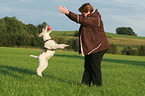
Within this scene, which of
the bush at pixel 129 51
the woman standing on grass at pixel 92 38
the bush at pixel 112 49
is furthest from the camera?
the bush at pixel 129 51

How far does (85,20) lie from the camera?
516 cm

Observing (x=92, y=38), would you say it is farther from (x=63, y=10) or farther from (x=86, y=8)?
(x=63, y=10)

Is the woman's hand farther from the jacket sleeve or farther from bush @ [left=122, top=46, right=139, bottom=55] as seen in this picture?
bush @ [left=122, top=46, right=139, bottom=55]

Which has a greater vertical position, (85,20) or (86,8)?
(86,8)

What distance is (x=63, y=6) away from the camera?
192 inches

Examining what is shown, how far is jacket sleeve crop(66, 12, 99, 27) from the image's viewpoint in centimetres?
496

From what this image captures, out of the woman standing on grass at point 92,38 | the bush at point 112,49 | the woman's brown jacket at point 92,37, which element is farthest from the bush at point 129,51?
the woman's brown jacket at point 92,37

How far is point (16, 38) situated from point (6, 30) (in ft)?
92.5

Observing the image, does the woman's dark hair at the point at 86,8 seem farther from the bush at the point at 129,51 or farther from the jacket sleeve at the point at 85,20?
the bush at the point at 129,51

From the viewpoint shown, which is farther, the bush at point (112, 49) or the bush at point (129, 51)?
the bush at point (129, 51)

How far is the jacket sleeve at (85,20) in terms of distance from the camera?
16.3 ft

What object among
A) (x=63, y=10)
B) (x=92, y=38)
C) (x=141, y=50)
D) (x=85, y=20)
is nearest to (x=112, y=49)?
(x=141, y=50)

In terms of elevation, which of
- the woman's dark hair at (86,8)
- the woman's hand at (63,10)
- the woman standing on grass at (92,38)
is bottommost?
the woman standing on grass at (92,38)

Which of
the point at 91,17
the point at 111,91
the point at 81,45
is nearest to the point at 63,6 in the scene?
the point at 91,17
